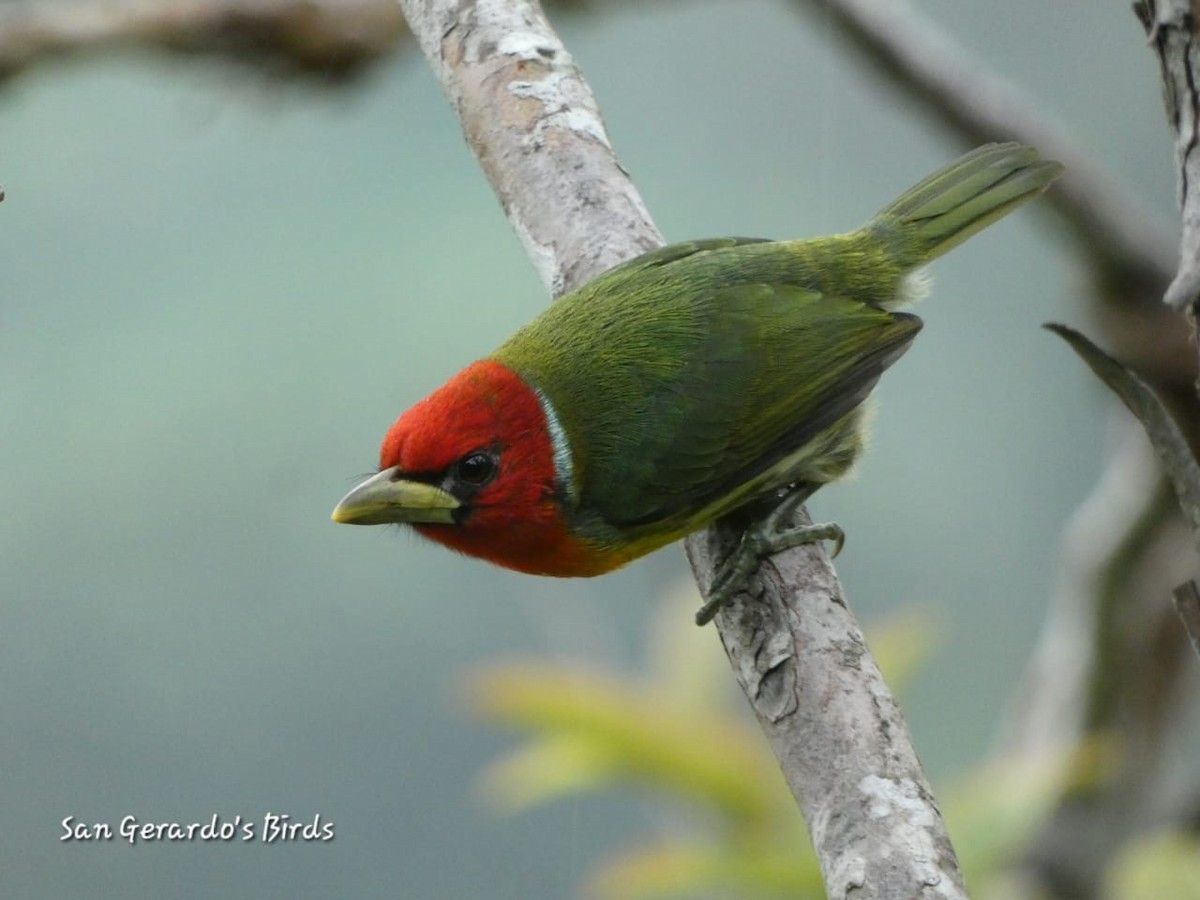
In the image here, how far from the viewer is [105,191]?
4.49 metres

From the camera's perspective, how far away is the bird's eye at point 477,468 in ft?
7.59

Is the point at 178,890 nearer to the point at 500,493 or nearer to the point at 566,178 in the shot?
the point at 500,493

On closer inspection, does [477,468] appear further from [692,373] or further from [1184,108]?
[1184,108]

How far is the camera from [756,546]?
2.28m

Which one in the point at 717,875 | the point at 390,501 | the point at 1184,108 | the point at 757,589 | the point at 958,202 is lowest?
the point at 717,875

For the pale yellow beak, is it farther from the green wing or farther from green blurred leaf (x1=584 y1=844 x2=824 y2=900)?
green blurred leaf (x1=584 y1=844 x2=824 y2=900)

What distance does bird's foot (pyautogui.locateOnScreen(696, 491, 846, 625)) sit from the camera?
2244 mm

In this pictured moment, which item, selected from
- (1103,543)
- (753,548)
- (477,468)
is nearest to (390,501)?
(477,468)

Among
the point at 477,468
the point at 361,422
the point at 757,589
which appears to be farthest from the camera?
the point at 361,422

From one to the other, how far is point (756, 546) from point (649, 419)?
0.34 meters

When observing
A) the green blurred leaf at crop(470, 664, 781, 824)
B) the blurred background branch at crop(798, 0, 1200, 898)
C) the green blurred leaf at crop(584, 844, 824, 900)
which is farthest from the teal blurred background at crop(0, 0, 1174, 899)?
the green blurred leaf at crop(584, 844, 824, 900)

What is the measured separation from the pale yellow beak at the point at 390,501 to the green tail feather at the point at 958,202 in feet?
3.85

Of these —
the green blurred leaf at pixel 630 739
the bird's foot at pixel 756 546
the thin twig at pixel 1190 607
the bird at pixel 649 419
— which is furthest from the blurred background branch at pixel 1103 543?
the thin twig at pixel 1190 607

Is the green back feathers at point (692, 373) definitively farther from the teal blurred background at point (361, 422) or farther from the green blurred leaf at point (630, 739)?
the teal blurred background at point (361, 422)
